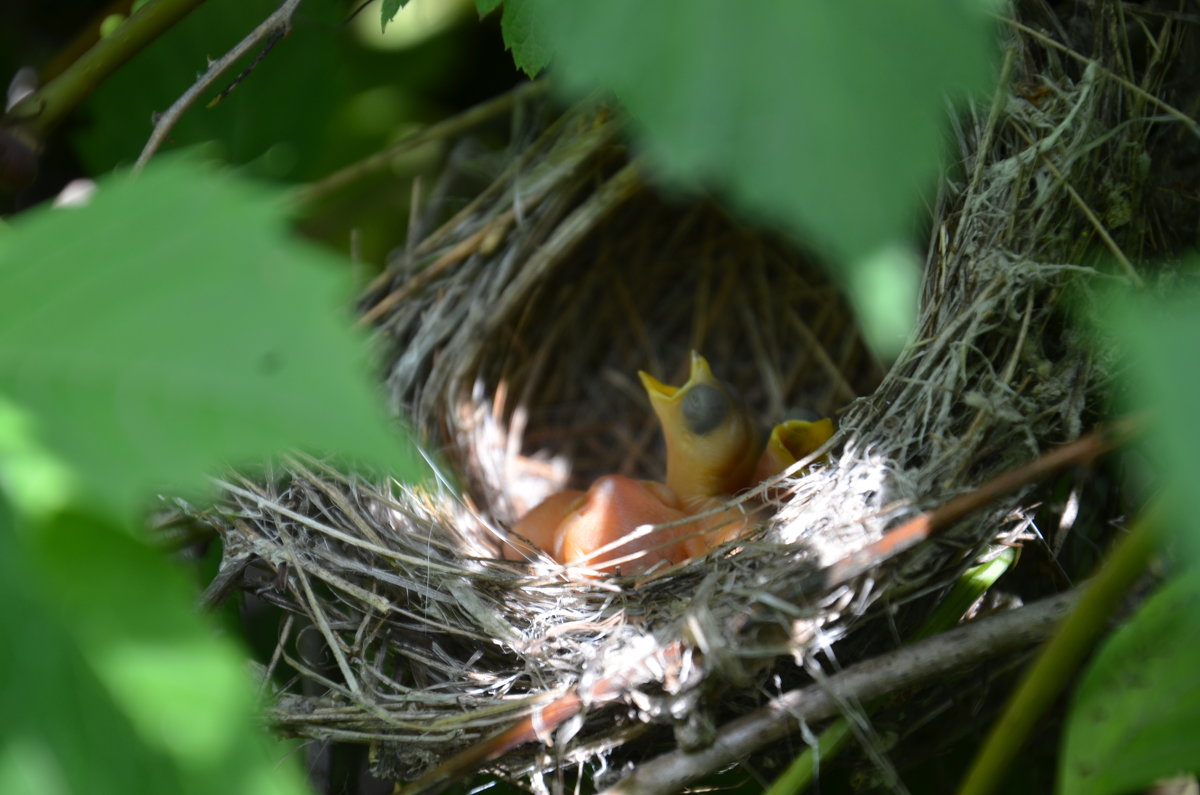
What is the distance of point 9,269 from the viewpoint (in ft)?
1.43

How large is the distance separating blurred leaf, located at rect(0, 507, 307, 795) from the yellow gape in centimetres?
119

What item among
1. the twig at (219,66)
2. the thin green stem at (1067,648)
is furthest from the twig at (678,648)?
the twig at (219,66)

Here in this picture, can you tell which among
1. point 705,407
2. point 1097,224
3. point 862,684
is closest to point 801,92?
point 862,684

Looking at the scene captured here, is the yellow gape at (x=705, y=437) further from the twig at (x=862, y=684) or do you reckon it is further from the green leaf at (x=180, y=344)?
the green leaf at (x=180, y=344)

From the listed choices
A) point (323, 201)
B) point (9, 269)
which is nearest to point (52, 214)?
point (9, 269)

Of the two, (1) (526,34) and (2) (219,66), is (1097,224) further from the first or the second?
(2) (219,66)

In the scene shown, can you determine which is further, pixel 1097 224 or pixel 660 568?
pixel 660 568

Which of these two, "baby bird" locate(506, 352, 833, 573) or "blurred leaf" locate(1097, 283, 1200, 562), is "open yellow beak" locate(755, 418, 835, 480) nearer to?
"baby bird" locate(506, 352, 833, 573)

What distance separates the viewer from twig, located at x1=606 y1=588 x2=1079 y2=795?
86 cm

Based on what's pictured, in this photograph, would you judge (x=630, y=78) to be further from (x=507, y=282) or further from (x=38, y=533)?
(x=507, y=282)

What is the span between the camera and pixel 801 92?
1.33 ft

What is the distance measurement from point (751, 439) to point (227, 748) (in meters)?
1.27

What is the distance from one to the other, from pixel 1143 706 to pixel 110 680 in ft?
2.03

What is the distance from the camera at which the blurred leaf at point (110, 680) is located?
1.38 ft
